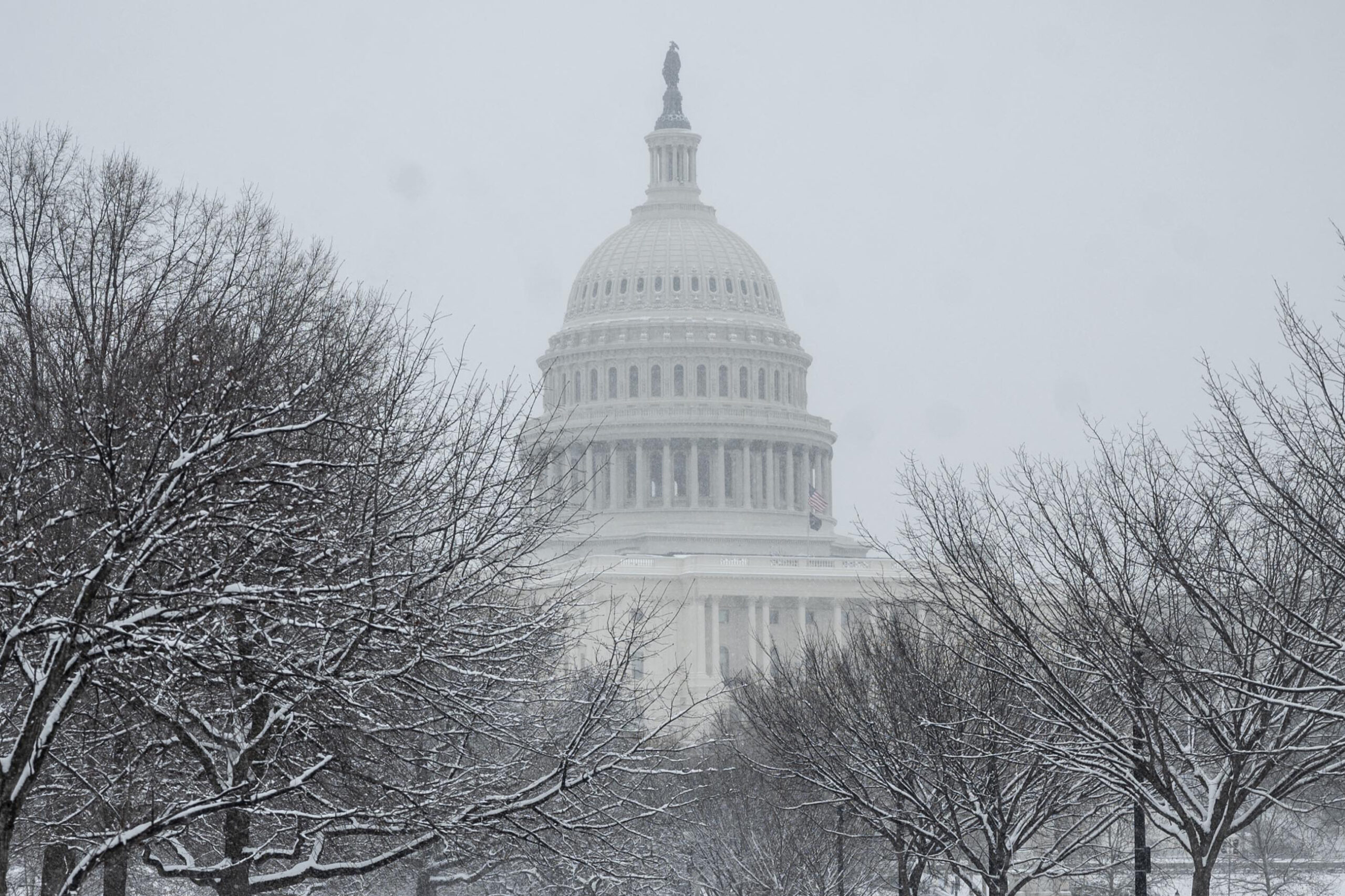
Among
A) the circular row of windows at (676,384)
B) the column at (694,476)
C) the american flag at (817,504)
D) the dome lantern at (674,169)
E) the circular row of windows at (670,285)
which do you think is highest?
the dome lantern at (674,169)

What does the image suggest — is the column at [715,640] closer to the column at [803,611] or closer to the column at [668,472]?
the column at [803,611]

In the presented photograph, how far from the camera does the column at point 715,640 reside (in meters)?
127

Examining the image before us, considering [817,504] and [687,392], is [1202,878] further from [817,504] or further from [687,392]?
[687,392]

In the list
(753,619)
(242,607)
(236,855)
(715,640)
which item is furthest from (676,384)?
(242,607)

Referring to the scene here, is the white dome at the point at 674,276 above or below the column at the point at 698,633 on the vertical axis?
above

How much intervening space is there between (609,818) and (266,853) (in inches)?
131

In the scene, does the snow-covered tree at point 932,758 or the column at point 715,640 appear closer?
the snow-covered tree at point 932,758

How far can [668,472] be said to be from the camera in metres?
153

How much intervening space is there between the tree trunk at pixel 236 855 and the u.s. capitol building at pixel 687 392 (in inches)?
4595

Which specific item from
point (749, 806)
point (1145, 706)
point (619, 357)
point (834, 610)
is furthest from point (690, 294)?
point (1145, 706)

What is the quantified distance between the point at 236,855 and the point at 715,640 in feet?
360

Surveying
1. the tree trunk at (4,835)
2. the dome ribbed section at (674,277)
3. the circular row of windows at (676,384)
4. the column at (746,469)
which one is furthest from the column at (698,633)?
the tree trunk at (4,835)

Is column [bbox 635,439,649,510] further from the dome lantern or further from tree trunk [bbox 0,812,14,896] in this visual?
tree trunk [bbox 0,812,14,896]

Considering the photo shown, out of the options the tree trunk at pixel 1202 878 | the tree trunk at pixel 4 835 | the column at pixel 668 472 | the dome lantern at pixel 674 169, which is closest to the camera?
the tree trunk at pixel 4 835
